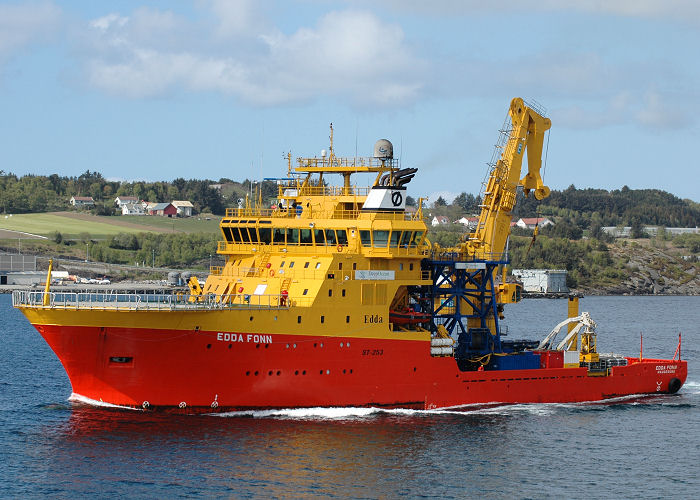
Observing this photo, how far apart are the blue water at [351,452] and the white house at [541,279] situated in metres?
89.7

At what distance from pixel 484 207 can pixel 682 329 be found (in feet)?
139

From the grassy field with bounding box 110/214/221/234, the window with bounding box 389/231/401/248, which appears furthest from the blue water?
the grassy field with bounding box 110/214/221/234

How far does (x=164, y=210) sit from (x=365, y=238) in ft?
418

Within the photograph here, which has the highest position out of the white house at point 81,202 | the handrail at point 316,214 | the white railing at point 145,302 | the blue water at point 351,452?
the white house at point 81,202

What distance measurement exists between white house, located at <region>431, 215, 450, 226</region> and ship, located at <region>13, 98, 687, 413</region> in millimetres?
96041

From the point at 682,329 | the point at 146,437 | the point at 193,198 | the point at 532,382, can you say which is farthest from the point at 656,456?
the point at 193,198

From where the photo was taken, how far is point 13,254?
127 metres

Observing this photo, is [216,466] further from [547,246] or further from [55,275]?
[547,246]

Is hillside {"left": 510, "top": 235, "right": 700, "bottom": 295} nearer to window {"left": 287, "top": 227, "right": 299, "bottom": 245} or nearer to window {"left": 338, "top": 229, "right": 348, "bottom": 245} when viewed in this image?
window {"left": 287, "top": 227, "right": 299, "bottom": 245}

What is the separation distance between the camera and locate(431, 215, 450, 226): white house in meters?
139

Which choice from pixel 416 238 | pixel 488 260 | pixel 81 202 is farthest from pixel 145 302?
pixel 81 202

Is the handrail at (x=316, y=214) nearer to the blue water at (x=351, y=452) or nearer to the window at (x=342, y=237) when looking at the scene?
the window at (x=342, y=237)

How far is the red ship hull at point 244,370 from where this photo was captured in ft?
110

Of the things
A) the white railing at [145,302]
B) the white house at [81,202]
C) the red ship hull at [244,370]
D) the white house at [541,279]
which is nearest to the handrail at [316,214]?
the white railing at [145,302]
